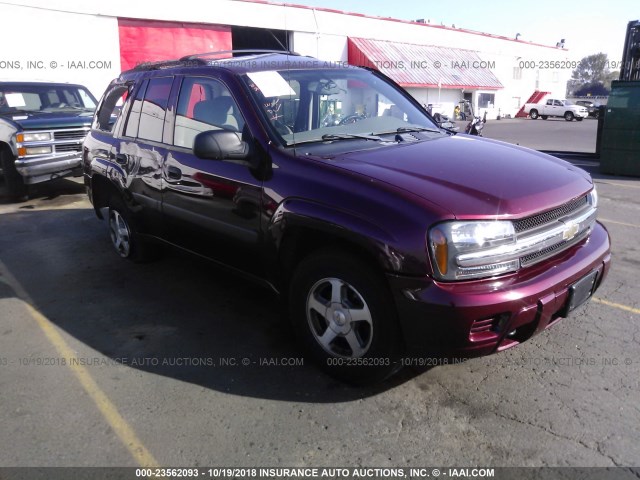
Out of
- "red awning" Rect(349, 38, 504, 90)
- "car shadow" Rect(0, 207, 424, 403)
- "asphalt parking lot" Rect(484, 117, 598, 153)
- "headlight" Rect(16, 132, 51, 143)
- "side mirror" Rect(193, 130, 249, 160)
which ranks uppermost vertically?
"red awning" Rect(349, 38, 504, 90)

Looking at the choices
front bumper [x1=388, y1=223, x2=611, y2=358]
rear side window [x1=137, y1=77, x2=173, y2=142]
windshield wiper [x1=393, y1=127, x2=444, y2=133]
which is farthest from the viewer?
rear side window [x1=137, y1=77, x2=173, y2=142]

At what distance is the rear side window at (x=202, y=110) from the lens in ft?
12.1

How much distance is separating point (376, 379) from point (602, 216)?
5555 millimetres

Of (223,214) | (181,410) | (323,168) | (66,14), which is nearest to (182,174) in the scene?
(223,214)

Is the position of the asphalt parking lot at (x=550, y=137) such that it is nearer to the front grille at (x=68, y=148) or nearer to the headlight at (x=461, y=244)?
the front grille at (x=68, y=148)

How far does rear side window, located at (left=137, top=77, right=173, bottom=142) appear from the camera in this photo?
14.1 feet

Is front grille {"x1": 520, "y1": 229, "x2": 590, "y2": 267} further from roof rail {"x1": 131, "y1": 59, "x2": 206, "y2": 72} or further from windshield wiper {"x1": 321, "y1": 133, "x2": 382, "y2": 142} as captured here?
roof rail {"x1": 131, "y1": 59, "x2": 206, "y2": 72}

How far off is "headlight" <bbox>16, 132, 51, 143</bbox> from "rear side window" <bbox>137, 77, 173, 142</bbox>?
512 cm

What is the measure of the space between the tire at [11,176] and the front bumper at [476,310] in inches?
328

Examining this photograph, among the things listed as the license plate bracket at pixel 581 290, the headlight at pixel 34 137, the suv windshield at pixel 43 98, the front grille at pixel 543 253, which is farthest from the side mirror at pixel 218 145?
the suv windshield at pixel 43 98

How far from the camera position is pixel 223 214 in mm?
3643

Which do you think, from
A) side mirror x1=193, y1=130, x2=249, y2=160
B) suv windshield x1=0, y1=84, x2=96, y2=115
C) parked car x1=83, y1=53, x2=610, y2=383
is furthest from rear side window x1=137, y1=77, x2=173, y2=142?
suv windshield x1=0, y1=84, x2=96, y2=115

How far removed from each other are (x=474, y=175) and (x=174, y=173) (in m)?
2.29

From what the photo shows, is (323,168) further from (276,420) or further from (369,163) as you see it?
(276,420)
